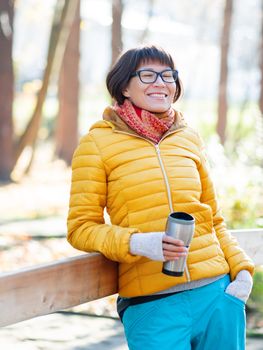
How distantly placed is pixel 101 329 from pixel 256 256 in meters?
1.85

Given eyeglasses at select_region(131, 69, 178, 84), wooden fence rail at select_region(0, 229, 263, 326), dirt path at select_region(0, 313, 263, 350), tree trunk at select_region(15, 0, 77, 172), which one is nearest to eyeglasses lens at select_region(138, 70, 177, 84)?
eyeglasses at select_region(131, 69, 178, 84)

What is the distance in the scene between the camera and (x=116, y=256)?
3145mm

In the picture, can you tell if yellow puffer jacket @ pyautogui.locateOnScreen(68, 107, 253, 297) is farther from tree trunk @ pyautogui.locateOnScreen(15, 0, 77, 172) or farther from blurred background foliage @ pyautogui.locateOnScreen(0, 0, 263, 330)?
tree trunk @ pyautogui.locateOnScreen(15, 0, 77, 172)

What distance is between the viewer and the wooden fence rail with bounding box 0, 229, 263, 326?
3031 millimetres

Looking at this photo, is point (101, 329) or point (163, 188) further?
point (101, 329)

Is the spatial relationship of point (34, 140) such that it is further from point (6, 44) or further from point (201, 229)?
point (201, 229)

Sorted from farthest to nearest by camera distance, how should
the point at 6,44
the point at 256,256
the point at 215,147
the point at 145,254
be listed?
1. the point at 6,44
2. the point at 215,147
3. the point at 256,256
4. the point at 145,254

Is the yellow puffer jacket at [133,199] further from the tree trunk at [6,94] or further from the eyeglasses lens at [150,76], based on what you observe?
the tree trunk at [6,94]

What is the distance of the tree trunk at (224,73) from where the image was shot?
870 inches

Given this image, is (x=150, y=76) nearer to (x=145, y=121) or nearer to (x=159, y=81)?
(x=159, y=81)

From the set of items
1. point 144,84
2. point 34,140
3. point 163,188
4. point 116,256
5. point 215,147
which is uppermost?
point 144,84

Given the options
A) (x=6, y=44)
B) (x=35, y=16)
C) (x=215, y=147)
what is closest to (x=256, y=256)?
(x=215, y=147)

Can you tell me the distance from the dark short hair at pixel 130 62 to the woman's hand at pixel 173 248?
2.39 ft

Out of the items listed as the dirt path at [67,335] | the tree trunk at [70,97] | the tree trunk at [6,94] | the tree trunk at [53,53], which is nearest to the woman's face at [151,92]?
the dirt path at [67,335]
